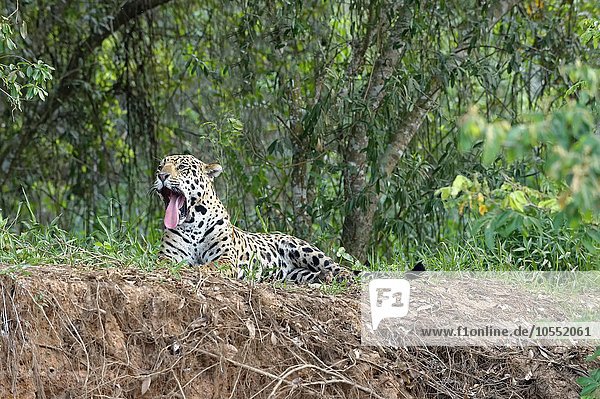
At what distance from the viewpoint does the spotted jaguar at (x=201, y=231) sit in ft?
24.9

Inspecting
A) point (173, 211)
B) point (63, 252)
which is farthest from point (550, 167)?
point (173, 211)

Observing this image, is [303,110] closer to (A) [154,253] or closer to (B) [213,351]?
(A) [154,253]

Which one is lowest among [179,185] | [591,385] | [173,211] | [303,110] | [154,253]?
[591,385]

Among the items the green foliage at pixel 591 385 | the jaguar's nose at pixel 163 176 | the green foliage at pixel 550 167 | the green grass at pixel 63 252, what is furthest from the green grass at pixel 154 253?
the green foliage at pixel 550 167

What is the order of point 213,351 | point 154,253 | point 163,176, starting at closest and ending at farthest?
1. point 213,351
2. point 154,253
3. point 163,176

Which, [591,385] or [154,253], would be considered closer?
[591,385]

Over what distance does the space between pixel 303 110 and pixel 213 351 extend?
13.0 ft

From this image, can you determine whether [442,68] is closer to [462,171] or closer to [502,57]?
[462,171]

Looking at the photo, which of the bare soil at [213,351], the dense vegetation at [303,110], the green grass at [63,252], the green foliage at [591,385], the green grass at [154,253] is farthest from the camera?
the dense vegetation at [303,110]

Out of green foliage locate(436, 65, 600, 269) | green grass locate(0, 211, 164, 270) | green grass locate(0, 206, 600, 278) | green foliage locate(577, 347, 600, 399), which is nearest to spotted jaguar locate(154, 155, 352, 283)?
green grass locate(0, 206, 600, 278)

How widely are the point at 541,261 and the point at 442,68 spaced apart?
1861mm

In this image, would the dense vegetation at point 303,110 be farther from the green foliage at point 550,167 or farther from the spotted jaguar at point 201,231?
the green foliage at point 550,167

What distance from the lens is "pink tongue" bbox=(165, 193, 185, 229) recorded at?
7559 millimetres

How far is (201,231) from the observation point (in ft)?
25.5
